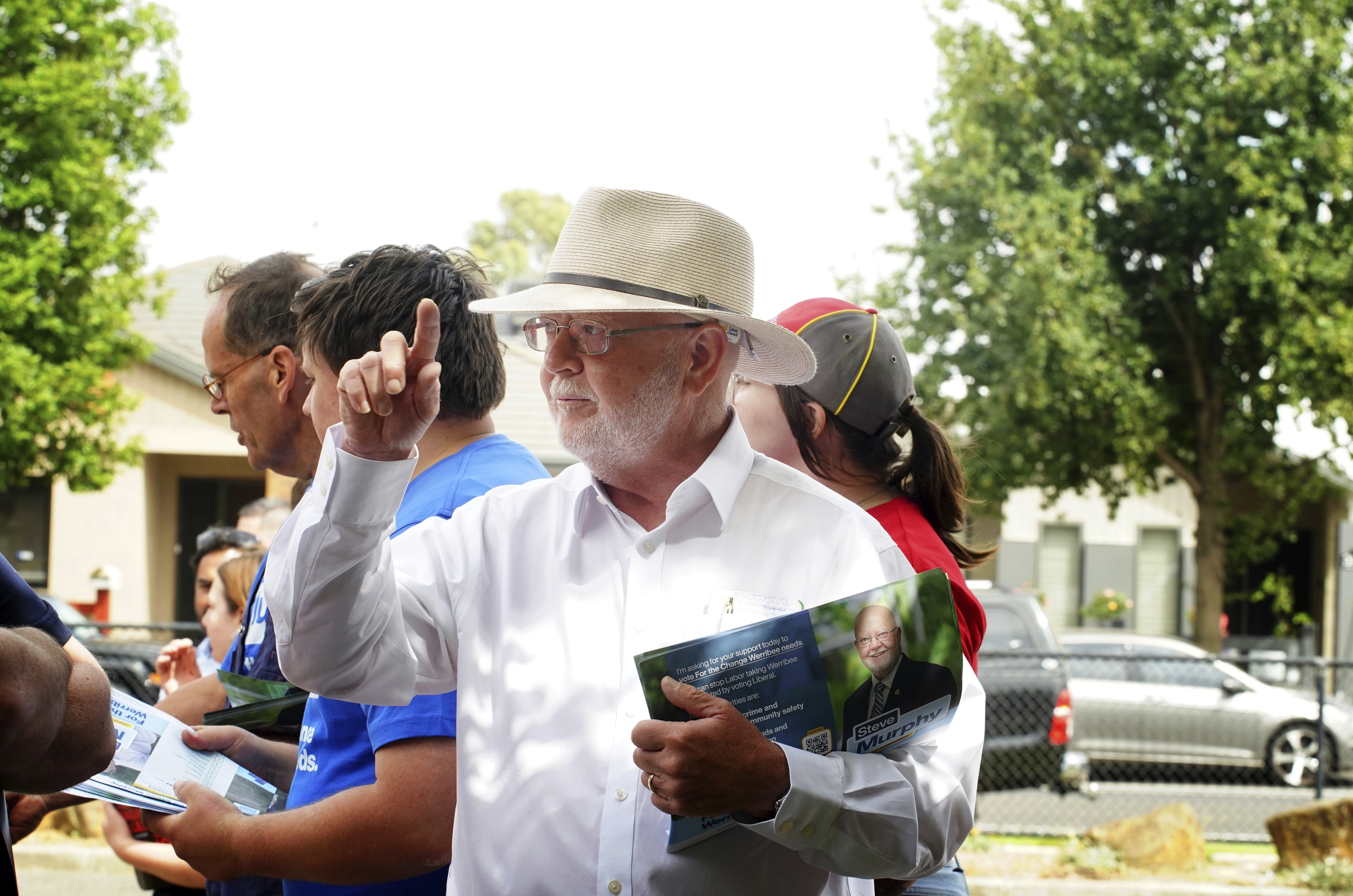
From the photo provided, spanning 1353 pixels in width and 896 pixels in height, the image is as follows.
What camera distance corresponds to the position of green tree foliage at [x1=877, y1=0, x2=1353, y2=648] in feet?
58.7

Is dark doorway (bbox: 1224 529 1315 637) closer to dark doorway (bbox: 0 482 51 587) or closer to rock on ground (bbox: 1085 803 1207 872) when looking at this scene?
rock on ground (bbox: 1085 803 1207 872)

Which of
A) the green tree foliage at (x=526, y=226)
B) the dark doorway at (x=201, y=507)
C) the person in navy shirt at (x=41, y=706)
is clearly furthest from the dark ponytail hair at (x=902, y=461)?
the green tree foliage at (x=526, y=226)

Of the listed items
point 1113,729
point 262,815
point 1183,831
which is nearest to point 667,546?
point 262,815

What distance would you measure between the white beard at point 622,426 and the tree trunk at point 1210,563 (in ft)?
64.1

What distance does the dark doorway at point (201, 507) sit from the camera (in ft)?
68.9

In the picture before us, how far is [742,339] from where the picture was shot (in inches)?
93.7

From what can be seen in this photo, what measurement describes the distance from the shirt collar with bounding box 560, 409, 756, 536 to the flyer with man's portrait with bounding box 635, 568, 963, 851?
343mm

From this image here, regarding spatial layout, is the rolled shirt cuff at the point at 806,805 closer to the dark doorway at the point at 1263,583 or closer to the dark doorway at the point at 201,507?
the dark doorway at the point at 201,507

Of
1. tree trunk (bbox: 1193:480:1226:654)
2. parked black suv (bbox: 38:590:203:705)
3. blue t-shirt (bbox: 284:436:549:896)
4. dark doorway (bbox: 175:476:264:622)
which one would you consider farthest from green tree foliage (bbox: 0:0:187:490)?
tree trunk (bbox: 1193:480:1226:654)

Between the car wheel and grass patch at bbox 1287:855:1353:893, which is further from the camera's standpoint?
the car wheel

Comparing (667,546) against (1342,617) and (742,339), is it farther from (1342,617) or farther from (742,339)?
(1342,617)

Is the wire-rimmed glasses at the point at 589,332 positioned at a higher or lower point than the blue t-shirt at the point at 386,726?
higher

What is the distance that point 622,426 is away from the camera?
218 cm

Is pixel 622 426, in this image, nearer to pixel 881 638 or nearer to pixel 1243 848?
pixel 881 638
